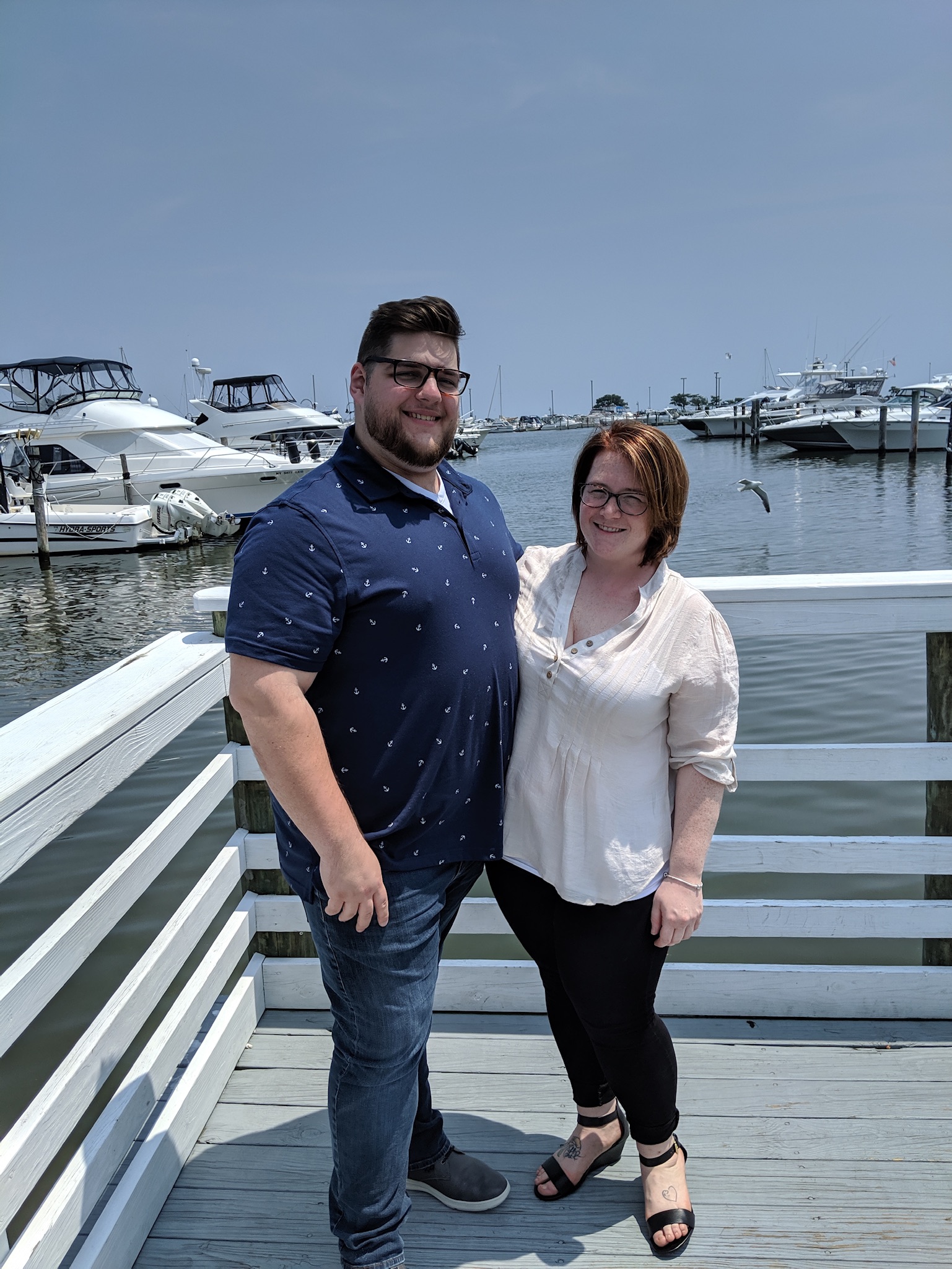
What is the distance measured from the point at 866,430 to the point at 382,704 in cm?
4445

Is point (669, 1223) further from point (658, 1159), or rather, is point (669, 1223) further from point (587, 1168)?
point (587, 1168)

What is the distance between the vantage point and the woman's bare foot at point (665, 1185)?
1.85 meters

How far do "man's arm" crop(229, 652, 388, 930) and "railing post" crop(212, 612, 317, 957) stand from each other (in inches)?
38.6

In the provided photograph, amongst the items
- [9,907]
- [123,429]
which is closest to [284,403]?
[123,429]

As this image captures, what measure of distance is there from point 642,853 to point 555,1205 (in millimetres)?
844

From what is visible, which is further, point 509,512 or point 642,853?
point 509,512

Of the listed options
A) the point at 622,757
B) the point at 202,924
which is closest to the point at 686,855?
the point at 622,757

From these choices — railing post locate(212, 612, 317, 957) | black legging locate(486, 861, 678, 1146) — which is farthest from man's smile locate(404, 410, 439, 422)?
railing post locate(212, 612, 317, 957)

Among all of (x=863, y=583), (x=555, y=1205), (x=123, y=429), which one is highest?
(x=123, y=429)

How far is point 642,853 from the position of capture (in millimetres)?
1727

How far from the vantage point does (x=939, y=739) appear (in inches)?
91.3

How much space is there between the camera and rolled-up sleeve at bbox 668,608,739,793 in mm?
1672

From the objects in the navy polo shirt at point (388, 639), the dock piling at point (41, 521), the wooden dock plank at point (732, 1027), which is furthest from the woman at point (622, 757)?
the dock piling at point (41, 521)

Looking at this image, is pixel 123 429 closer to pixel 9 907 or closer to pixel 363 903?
pixel 9 907
